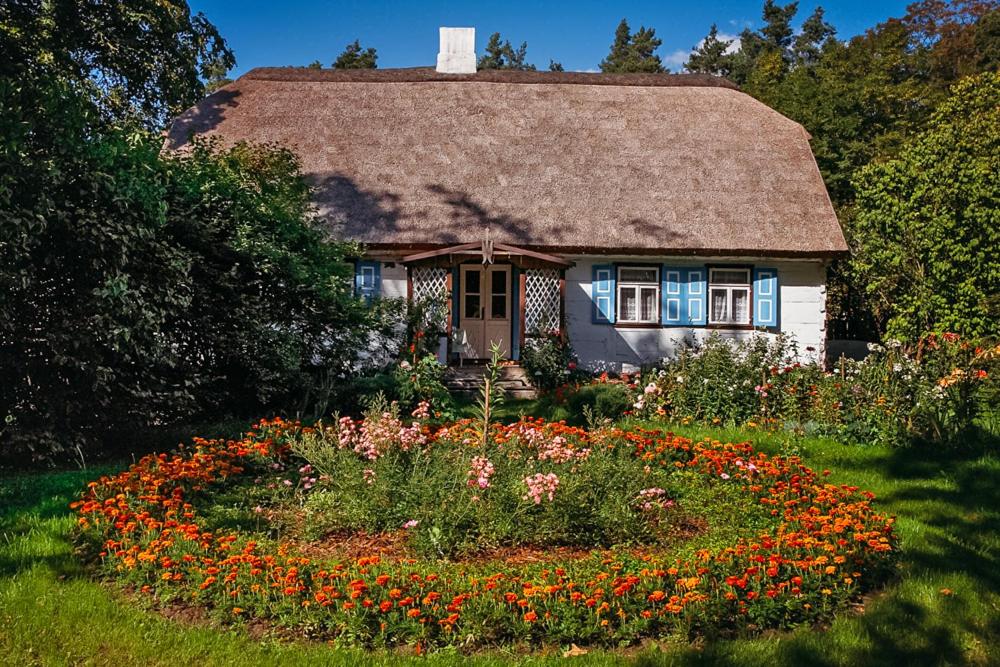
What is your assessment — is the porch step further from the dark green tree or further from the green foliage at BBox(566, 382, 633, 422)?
the dark green tree

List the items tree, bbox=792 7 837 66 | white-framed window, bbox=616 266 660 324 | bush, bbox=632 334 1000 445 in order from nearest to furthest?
1. bush, bbox=632 334 1000 445
2. white-framed window, bbox=616 266 660 324
3. tree, bbox=792 7 837 66

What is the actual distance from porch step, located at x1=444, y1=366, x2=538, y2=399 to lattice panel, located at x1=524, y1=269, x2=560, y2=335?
1.06 m

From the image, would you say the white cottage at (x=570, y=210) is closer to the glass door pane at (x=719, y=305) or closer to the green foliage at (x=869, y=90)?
the glass door pane at (x=719, y=305)

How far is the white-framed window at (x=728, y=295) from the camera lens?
653 inches

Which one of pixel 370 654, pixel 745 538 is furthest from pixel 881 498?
pixel 370 654

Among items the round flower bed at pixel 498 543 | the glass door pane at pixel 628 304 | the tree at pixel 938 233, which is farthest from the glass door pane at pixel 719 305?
the round flower bed at pixel 498 543

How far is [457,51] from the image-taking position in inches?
825

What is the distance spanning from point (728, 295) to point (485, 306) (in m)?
4.98

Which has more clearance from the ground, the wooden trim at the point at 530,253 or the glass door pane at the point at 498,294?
the wooden trim at the point at 530,253

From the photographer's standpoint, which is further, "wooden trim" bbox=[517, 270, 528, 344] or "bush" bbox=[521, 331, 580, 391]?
"wooden trim" bbox=[517, 270, 528, 344]

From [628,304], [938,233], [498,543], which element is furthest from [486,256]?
[498,543]

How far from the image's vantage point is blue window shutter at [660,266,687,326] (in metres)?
16.5

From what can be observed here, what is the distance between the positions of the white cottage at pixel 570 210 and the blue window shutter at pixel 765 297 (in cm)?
2

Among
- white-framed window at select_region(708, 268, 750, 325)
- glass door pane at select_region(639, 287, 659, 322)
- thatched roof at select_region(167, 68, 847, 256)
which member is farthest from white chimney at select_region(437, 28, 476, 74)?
white-framed window at select_region(708, 268, 750, 325)
